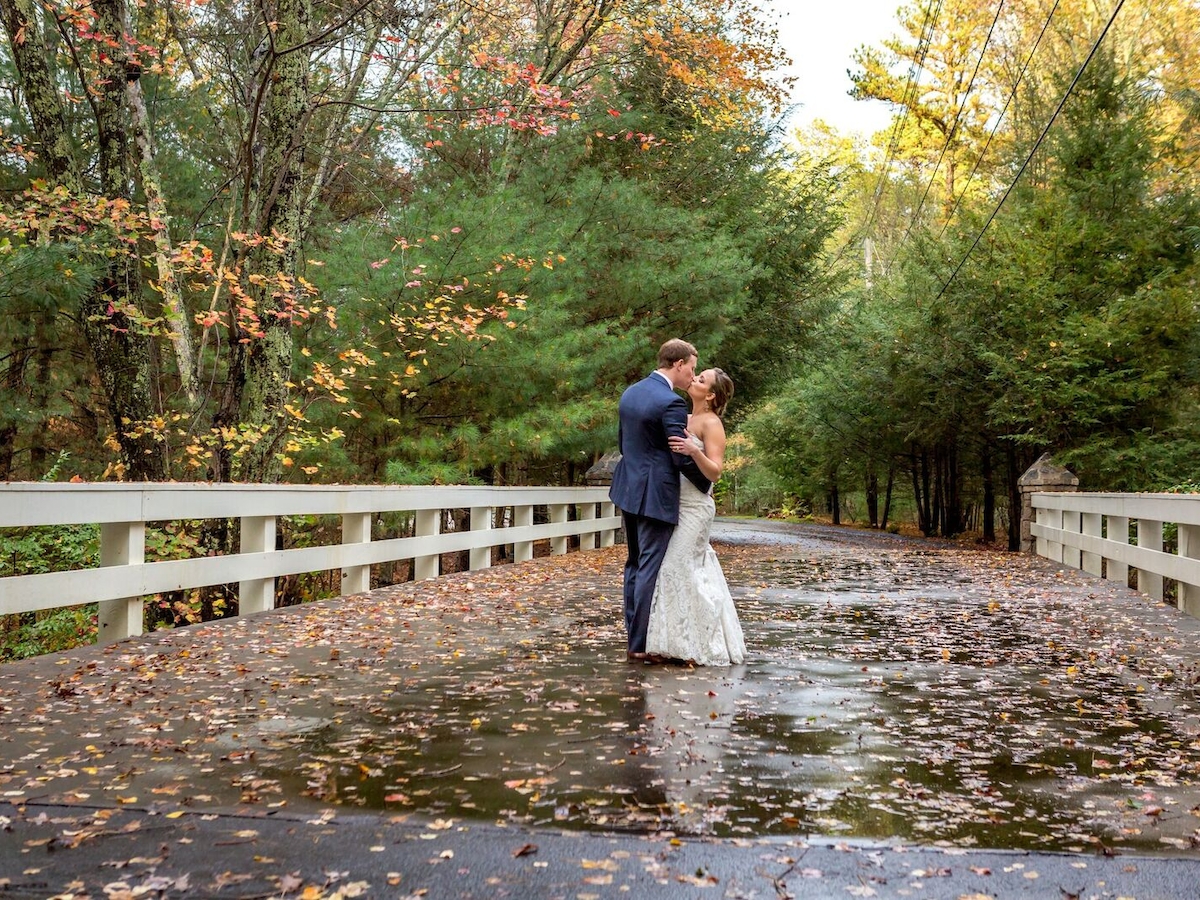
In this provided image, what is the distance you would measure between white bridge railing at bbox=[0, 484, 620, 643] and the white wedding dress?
331 centimetres

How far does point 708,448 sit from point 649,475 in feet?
1.42

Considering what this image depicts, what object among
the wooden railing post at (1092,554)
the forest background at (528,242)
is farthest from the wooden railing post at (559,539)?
the wooden railing post at (1092,554)

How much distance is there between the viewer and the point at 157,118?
15750mm

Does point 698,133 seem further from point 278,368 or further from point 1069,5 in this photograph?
point 278,368

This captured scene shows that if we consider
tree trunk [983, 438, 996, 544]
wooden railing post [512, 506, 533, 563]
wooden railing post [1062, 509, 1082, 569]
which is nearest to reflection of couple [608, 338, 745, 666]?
wooden railing post [512, 506, 533, 563]

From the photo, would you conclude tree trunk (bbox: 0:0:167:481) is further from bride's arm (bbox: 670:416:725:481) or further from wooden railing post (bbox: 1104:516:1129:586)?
wooden railing post (bbox: 1104:516:1129:586)

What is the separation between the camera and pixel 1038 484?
67.5ft

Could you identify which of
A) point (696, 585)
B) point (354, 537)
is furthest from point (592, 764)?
point (354, 537)

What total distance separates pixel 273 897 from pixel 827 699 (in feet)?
12.2

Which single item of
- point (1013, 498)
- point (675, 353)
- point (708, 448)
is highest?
point (675, 353)

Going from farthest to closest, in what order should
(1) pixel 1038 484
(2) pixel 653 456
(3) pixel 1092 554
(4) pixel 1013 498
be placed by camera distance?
1. (4) pixel 1013 498
2. (1) pixel 1038 484
3. (3) pixel 1092 554
4. (2) pixel 653 456

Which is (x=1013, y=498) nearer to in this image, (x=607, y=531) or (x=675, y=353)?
(x=607, y=531)

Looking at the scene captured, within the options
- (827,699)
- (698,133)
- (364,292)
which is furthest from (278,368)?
(698,133)

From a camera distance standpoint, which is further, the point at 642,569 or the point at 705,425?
the point at 705,425
